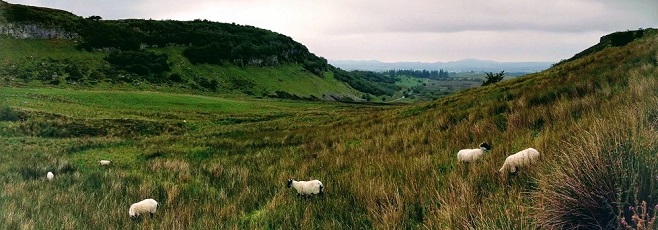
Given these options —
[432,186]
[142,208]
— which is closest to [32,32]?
[142,208]

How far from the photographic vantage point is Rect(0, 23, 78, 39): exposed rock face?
94.2 m

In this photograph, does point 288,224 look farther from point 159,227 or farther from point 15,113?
point 15,113

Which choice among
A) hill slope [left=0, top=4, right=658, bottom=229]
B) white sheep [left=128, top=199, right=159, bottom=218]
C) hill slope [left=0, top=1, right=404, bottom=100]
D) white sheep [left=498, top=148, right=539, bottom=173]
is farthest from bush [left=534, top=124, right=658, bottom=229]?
hill slope [left=0, top=1, right=404, bottom=100]

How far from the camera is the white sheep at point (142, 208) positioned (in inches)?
224

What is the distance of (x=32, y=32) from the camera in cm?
9875

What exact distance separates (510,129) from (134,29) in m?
145

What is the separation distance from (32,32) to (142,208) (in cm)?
11762

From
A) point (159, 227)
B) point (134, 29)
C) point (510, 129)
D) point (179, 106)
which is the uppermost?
point (134, 29)

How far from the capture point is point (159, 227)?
196 inches

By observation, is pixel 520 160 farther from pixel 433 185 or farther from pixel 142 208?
pixel 142 208

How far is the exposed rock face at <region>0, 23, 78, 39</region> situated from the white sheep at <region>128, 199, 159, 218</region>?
375 feet

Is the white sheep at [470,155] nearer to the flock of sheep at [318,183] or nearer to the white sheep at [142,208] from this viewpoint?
the flock of sheep at [318,183]

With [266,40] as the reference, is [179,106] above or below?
below

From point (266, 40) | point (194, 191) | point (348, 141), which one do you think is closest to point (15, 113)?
point (348, 141)
